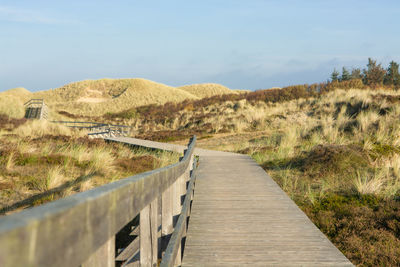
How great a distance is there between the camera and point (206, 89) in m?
85.9

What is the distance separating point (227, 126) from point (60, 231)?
71.0 feet

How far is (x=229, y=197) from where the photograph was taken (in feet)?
21.1

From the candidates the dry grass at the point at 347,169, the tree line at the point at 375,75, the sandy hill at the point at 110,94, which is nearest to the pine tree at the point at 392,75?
the tree line at the point at 375,75

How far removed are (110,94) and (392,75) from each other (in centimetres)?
5693

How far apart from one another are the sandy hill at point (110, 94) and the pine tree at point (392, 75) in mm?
38274

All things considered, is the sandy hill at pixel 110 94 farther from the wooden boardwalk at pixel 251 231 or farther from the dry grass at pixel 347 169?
the wooden boardwalk at pixel 251 231

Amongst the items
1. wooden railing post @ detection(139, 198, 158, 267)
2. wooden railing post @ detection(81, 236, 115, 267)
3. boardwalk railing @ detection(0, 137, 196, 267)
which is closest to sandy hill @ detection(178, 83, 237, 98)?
wooden railing post @ detection(139, 198, 158, 267)

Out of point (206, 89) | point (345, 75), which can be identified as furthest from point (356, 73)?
point (206, 89)

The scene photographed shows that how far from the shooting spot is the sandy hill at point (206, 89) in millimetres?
83506

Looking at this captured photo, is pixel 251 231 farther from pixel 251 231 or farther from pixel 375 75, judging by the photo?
pixel 375 75

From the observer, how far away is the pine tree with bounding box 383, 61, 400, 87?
122 feet

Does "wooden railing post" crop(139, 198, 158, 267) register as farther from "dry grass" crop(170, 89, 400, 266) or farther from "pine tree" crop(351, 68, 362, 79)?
"pine tree" crop(351, 68, 362, 79)

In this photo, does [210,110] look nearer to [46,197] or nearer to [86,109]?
[46,197]

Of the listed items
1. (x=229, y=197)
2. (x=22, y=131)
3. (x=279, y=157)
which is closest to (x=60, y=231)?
(x=229, y=197)
